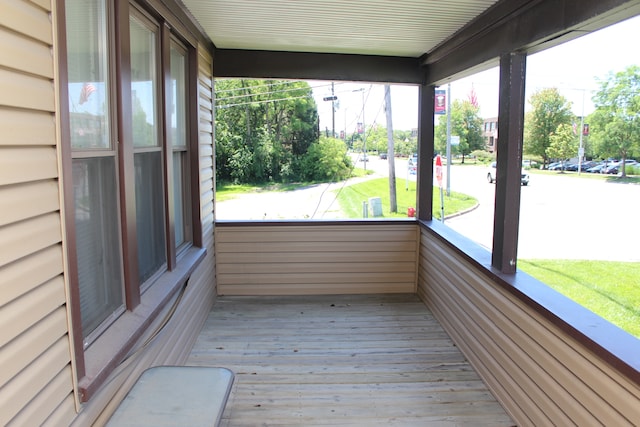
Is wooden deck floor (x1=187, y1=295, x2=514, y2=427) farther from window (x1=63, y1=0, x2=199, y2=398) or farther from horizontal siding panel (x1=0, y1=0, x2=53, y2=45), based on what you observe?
horizontal siding panel (x1=0, y1=0, x2=53, y2=45)

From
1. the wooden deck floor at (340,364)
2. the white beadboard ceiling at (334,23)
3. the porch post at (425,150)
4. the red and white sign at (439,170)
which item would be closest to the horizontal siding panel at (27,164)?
the wooden deck floor at (340,364)

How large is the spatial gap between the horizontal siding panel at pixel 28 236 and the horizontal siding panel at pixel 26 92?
305 mm

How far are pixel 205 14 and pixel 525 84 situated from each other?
2.05 metres

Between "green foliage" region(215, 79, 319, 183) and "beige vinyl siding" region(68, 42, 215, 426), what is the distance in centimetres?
99

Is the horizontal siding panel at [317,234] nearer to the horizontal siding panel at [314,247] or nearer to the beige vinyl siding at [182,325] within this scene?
the horizontal siding panel at [314,247]

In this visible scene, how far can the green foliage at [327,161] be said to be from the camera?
562 cm

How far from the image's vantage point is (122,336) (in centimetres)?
188

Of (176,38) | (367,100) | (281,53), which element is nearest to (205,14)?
(176,38)

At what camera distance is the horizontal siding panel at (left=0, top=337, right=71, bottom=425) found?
1.13m

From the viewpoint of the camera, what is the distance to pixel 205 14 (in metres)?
3.07

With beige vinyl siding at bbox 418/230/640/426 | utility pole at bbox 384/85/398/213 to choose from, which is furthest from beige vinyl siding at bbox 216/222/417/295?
utility pole at bbox 384/85/398/213

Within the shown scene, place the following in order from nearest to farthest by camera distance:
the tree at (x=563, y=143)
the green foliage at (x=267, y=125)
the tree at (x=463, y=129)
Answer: the tree at (x=563, y=143), the tree at (x=463, y=129), the green foliage at (x=267, y=125)

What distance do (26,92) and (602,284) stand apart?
2.66 meters

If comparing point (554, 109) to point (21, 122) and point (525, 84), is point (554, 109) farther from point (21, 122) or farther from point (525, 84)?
point (21, 122)
